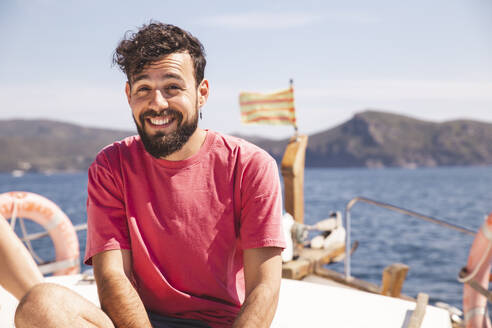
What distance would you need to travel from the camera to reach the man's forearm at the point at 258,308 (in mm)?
1530

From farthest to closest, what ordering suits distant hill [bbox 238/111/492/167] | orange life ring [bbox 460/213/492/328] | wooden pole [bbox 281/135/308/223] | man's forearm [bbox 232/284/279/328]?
1. distant hill [bbox 238/111/492/167]
2. wooden pole [bbox 281/135/308/223]
3. orange life ring [bbox 460/213/492/328]
4. man's forearm [bbox 232/284/279/328]

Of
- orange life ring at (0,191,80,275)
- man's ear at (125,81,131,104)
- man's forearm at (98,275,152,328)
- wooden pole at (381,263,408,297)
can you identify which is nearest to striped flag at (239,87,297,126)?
wooden pole at (381,263,408,297)

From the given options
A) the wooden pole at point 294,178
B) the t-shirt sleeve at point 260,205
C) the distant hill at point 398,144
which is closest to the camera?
the t-shirt sleeve at point 260,205

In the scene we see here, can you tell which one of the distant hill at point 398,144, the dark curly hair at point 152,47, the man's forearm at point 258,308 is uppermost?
the dark curly hair at point 152,47

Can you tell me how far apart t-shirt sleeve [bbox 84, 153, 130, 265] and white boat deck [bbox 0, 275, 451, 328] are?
0.90 meters

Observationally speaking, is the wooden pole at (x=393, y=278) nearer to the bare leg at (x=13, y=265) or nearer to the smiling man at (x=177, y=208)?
the smiling man at (x=177, y=208)

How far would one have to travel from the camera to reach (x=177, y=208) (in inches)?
67.0

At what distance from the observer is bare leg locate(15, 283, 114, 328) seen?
1.30m

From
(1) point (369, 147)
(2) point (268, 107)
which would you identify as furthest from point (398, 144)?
(2) point (268, 107)

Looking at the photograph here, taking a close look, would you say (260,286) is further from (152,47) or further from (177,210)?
(152,47)

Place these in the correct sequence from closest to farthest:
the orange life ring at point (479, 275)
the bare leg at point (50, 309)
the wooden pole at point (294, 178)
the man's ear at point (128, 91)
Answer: the bare leg at point (50, 309), the man's ear at point (128, 91), the orange life ring at point (479, 275), the wooden pole at point (294, 178)

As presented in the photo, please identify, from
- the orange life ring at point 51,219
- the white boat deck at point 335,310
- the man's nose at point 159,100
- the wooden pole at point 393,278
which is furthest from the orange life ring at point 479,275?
the orange life ring at point 51,219

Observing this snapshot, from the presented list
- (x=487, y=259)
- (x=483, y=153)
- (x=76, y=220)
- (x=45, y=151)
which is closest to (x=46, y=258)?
(x=76, y=220)

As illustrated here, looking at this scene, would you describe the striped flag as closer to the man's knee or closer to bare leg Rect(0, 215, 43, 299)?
bare leg Rect(0, 215, 43, 299)
